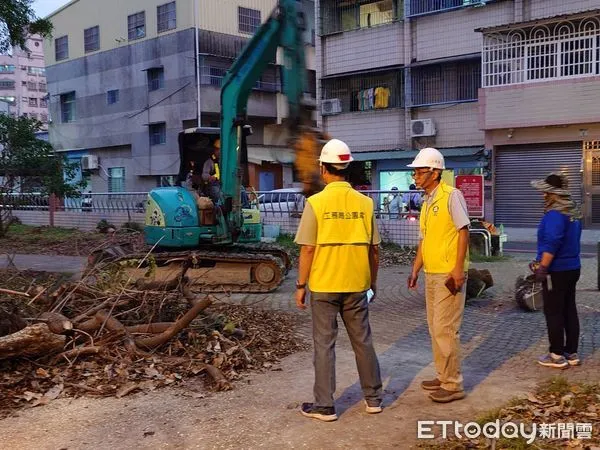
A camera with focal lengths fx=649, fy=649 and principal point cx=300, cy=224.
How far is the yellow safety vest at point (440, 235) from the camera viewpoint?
16.0 ft

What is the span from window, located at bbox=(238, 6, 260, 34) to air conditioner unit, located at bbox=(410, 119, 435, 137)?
1244 centimetres

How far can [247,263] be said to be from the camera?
10.3 m

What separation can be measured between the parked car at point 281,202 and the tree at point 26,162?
6.66 m

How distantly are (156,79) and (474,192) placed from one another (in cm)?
2185

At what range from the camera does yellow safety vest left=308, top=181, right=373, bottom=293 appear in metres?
4.60

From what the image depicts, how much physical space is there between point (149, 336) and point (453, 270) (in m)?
2.99

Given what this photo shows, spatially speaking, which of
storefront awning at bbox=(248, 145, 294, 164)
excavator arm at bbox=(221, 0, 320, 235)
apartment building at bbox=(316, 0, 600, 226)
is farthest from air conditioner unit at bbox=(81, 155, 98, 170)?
excavator arm at bbox=(221, 0, 320, 235)

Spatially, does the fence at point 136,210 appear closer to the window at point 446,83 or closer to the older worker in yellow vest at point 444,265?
the older worker in yellow vest at point 444,265

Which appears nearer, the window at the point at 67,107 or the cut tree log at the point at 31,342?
the cut tree log at the point at 31,342

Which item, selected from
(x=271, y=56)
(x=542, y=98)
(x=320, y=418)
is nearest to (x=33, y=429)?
(x=320, y=418)

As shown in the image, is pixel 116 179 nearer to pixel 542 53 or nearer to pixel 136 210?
pixel 136 210

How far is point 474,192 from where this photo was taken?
1451 centimetres

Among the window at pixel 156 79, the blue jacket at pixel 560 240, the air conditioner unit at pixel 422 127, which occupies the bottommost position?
the blue jacket at pixel 560 240

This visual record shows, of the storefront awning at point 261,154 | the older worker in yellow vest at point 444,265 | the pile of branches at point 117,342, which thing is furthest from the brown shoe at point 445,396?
the storefront awning at point 261,154
